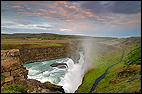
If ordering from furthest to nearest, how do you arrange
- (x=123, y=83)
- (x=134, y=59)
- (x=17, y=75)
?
(x=134, y=59), (x=17, y=75), (x=123, y=83)

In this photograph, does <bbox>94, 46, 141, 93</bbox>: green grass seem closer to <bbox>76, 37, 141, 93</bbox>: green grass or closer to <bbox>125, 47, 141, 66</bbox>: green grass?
<bbox>76, 37, 141, 93</bbox>: green grass

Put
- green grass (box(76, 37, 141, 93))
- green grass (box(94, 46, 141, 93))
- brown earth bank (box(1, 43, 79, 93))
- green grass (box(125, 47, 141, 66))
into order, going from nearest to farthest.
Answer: green grass (box(94, 46, 141, 93))
green grass (box(76, 37, 141, 93))
brown earth bank (box(1, 43, 79, 93))
green grass (box(125, 47, 141, 66))

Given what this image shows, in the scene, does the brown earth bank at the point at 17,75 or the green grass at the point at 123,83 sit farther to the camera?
the brown earth bank at the point at 17,75

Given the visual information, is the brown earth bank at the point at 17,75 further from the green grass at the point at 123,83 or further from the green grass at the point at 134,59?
the green grass at the point at 134,59

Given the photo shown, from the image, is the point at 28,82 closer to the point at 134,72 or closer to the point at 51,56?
the point at 134,72

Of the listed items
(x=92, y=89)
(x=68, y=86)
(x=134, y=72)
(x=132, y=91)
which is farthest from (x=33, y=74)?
(x=132, y=91)

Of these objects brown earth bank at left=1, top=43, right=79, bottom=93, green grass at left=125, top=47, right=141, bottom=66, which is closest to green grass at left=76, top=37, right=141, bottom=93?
green grass at left=125, top=47, right=141, bottom=66

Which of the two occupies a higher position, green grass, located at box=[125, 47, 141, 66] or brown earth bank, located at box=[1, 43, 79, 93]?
brown earth bank, located at box=[1, 43, 79, 93]

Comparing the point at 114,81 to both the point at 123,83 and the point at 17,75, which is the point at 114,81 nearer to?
the point at 123,83

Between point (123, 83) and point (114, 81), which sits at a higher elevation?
point (123, 83)

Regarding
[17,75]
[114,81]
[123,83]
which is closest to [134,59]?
[114,81]

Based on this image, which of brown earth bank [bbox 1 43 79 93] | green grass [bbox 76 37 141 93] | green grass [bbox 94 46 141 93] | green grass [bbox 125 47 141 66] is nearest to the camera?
green grass [bbox 94 46 141 93]

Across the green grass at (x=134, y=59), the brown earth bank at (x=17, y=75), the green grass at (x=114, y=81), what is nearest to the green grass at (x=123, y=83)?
the green grass at (x=114, y=81)
